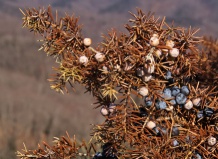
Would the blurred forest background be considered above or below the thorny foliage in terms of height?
above

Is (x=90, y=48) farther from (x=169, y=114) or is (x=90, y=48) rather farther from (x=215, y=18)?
(x=215, y=18)

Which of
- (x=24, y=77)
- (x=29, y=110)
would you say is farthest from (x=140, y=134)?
(x=24, y=77)

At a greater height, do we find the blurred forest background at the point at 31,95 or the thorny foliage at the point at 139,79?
the blurred forest background at the point at 31,95

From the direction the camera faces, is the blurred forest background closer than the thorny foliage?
No

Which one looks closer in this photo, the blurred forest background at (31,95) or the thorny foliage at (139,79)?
the thorny foliage at (139,79)

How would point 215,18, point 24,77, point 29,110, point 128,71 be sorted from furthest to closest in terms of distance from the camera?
point 24,77
point 29,110
point 215,18
point 128,71

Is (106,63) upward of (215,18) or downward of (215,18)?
downward

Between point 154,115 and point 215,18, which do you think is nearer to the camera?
point 154,115

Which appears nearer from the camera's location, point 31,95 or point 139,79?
point 139,79
